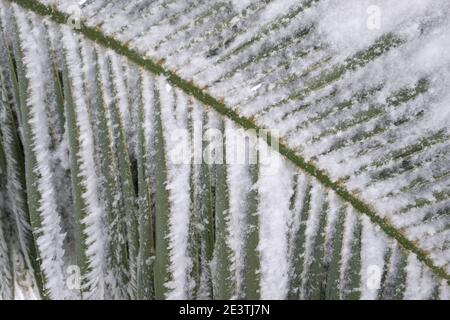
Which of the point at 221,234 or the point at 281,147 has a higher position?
the point at 281,147

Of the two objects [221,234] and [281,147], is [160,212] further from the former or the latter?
[281,147]

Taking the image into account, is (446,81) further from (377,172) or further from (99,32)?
(99,32)

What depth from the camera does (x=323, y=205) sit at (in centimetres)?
84

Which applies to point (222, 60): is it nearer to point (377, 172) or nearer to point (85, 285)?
point (377, 172)

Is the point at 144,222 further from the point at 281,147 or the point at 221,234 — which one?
the point at 281,147

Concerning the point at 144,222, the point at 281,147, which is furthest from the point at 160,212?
the point at 281,147

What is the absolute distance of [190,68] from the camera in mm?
826

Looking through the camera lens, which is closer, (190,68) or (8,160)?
(190,68)

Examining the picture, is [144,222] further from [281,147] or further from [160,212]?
[281,147]

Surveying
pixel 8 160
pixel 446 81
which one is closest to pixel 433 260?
pixel 446 81

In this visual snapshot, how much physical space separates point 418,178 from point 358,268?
178 mm

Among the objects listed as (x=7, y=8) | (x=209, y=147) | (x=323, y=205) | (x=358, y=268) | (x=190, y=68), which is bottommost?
(x=358, y=268)

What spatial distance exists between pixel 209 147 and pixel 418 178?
33cm

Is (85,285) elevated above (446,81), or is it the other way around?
(446,81)
